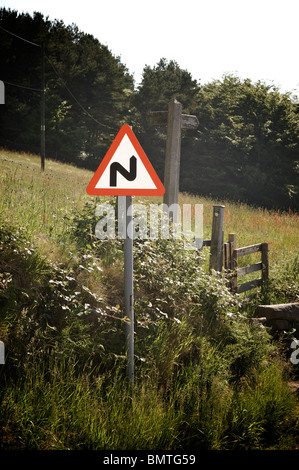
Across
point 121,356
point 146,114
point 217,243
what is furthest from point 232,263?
point 146,114

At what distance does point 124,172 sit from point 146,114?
110 feet

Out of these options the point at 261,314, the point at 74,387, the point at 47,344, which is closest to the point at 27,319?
the point at 47,344

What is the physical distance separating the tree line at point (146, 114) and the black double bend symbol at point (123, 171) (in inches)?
1024

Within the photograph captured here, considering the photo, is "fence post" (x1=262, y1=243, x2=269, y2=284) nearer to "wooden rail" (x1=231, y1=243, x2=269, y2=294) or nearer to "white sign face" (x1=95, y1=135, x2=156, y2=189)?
"wooden rail" (x1=231, y1=243, x2=269, y2=294)

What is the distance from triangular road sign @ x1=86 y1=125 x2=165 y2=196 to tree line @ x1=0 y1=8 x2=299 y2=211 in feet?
85.1

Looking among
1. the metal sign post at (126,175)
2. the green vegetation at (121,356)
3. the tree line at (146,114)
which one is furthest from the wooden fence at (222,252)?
the tree line at (146,114)

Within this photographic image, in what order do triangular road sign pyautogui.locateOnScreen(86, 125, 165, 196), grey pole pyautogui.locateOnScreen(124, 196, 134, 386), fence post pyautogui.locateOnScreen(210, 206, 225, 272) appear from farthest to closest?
1. fence post pyautogui.locateOnScreen(210, 206, 225, 272)
2. grey pole pyautogui.locateOnScreen(124, 196, 134, 386)
3. triangular road sign pyautogui.locateOnScreen(86, 125, 165, 196)

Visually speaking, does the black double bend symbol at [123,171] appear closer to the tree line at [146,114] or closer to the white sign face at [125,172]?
the white sign face at [125,172]

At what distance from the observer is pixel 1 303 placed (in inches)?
165

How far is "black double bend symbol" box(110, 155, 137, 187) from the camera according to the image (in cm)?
372

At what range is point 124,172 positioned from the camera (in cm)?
375

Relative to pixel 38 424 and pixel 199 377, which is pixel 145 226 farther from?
pixel 38 424

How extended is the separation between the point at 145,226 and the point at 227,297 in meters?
1.68

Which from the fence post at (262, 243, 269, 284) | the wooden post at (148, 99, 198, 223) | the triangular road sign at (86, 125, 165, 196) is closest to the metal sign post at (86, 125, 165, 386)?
the triangular road sign at (86, 125, 165, 196)
